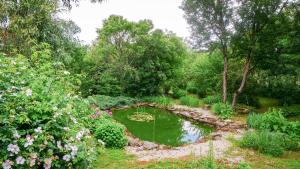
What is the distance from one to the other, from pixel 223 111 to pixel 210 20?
4.33m

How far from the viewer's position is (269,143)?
690 cm

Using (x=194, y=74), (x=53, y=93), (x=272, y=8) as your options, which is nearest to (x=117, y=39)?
(x=194, y=74)

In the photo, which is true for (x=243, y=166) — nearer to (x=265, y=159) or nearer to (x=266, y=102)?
(x=265, y=159)

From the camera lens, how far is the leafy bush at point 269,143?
6809 mm

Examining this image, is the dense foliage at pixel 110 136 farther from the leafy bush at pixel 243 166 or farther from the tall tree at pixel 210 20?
the tall tree at pixel 210 20

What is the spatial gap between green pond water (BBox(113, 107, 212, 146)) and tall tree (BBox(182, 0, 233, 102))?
411 cm

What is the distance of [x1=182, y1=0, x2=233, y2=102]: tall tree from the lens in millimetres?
12555

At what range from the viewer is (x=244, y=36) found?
12.8 m

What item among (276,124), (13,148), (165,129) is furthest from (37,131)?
(165,129)

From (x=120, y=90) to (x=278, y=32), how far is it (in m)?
10.2

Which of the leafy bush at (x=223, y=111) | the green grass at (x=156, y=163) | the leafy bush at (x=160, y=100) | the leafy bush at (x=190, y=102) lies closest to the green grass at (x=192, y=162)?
the green grass at (x=156, y=163)

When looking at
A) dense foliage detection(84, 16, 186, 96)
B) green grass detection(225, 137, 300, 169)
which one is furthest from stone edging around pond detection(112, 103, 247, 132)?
dense foliage detection(84, 16, 186, 96)

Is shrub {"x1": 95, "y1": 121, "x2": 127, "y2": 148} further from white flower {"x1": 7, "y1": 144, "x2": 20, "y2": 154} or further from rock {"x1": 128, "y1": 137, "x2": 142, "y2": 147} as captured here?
white flower {"x1": 7, "y1": 144, "x2": 20, "y2": 154}

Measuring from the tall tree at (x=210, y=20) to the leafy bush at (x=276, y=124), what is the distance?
4.77 metres
